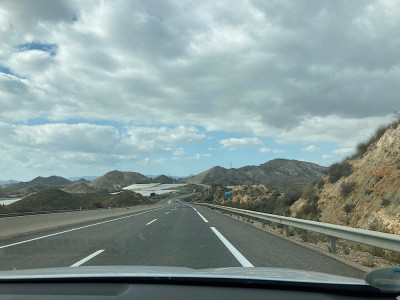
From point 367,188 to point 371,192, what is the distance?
741 mm

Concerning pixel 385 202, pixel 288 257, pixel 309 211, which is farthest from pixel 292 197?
pixel 288 257

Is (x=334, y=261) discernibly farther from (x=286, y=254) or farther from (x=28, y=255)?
(x=28, y=255)

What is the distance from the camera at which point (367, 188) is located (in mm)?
19500

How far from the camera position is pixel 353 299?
10.6ft

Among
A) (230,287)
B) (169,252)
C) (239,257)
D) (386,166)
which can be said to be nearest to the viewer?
(230,287)

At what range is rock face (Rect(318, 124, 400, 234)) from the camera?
1605 cm

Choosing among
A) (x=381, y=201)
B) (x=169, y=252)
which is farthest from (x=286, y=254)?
(x=381, y=201)

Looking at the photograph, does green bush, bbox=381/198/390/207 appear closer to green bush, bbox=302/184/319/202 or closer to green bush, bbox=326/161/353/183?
green bush, bbox=326/161/353/183

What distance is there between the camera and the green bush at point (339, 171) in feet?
80.4

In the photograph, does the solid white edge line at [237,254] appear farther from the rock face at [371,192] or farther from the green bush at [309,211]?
the green bush at [309,211]

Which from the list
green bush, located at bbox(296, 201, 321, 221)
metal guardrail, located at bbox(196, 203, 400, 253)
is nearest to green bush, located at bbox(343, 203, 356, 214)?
green bush, located at bbox(296, 201, 321, 221)

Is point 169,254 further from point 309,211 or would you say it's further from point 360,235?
point 309,211

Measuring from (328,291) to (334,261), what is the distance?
5.75 meters

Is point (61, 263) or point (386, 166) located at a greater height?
point (386, 166)
